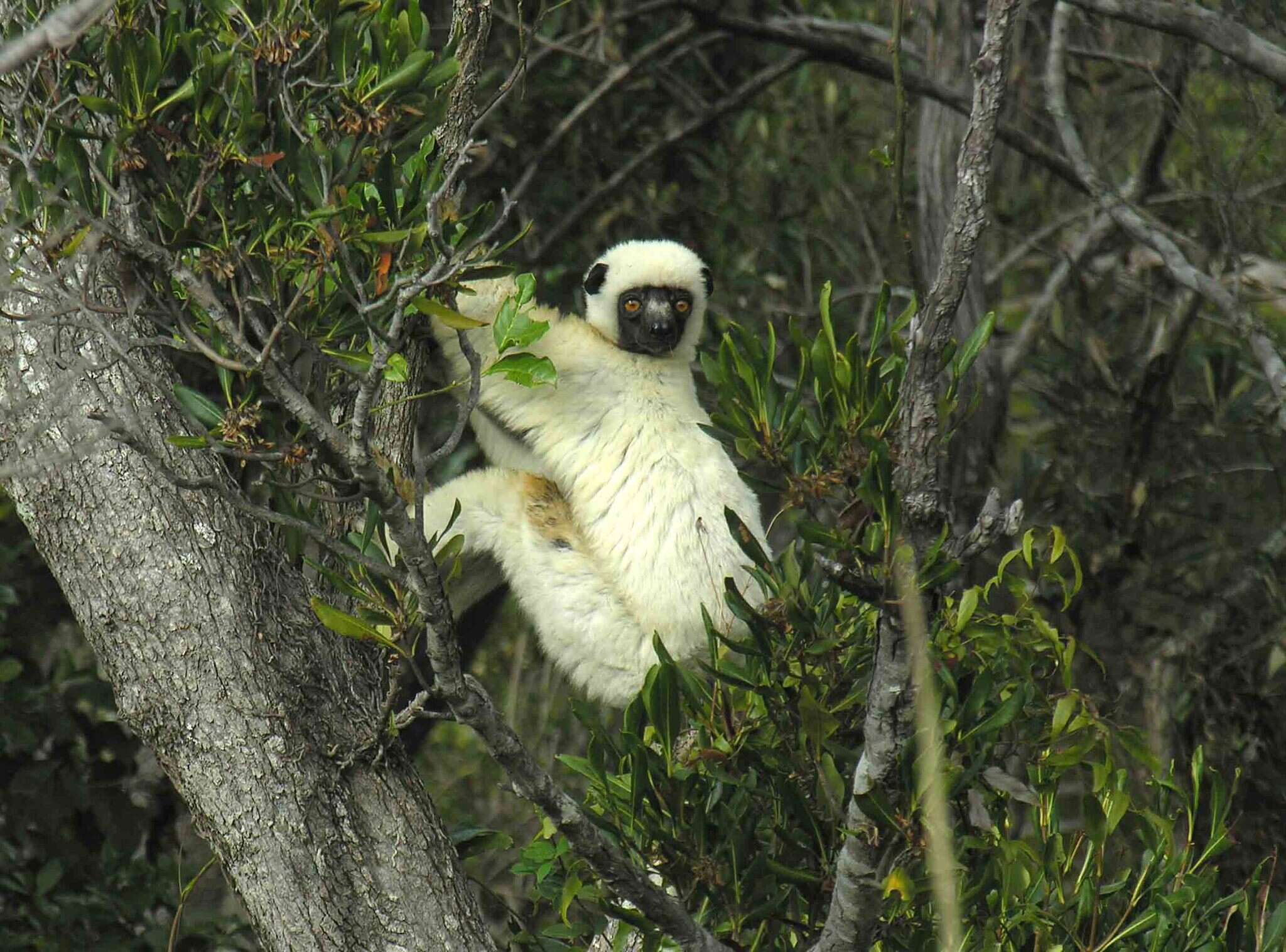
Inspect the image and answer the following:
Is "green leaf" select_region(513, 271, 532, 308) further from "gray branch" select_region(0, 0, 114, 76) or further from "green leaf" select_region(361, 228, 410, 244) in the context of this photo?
"gray branch" select_region(0, 0, 114, 76)

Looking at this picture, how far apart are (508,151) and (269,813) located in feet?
13.0

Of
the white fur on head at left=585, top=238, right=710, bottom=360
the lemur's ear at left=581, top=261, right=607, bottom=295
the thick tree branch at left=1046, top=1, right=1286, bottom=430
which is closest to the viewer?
the thick tree branch at left=1046, top=1, right=1286, bottom=430

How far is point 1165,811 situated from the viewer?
2.93 m

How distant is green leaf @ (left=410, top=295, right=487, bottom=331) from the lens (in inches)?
91.9

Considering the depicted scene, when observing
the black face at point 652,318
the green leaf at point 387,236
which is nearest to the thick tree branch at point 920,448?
the green leaf at point 387,236

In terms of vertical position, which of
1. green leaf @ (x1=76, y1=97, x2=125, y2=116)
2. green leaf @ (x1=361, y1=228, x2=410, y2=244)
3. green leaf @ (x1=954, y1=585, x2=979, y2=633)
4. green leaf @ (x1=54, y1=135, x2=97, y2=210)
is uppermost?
green leaf @ (x1=76, y1=97, x2=125, y2=116)

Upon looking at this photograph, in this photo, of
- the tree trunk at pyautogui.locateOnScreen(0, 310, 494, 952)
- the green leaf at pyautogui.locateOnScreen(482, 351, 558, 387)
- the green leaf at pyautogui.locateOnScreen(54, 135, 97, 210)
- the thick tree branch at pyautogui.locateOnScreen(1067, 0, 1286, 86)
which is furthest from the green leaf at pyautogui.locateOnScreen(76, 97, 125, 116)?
the thick tree branch at pyautogui.locateOnScreen(1067, 0, 1286, 86)

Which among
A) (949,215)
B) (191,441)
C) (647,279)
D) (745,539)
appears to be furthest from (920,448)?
(949,215)

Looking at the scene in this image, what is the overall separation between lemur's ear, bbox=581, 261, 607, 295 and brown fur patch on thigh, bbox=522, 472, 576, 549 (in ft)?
2.86

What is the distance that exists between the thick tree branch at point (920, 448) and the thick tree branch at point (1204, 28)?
216 cm

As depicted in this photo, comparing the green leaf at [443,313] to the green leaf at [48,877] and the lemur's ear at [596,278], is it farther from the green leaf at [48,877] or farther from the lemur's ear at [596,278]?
the green leaf at [48,877]

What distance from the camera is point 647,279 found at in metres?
4.51

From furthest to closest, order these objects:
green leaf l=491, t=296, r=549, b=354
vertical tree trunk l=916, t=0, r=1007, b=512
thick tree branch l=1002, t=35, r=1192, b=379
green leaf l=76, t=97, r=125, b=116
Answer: thick tree branch l=1002, t=35, r=1192, b=379 → vertical tree trunk l=916, t=0, r=1007, b=512 → green leaf l=491, t=296, r=549, b=354 → green leaf l=76, t=97, r=125, b=116

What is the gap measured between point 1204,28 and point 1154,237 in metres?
0.71
